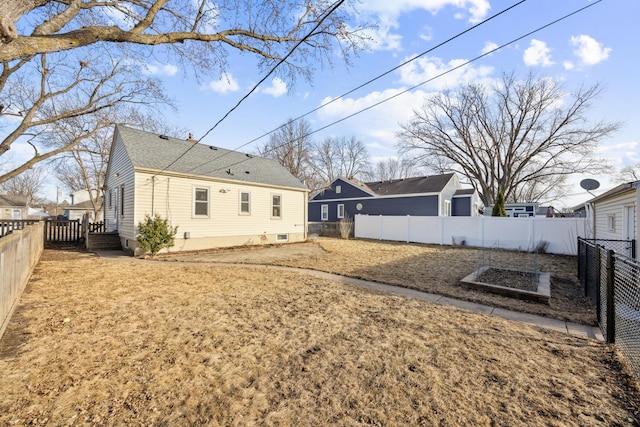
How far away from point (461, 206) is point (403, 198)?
5337 mm

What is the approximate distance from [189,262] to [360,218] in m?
12.1

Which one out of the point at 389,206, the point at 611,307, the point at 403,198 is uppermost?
the point at 403,198

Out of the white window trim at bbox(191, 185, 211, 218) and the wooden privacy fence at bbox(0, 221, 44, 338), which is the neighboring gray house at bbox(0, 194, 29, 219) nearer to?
the white window trim at bbox(191, 185, 211, 218)

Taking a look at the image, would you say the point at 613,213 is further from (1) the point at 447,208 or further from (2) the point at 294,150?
(2) the point at 294,150

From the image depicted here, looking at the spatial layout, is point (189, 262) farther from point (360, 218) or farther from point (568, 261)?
point (568, 261)

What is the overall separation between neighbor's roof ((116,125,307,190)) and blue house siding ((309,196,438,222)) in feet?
30.7

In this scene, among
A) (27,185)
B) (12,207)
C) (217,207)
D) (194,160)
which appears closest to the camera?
(217,207)

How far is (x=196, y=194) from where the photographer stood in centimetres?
1201

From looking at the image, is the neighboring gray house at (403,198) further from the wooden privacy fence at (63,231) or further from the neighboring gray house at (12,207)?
the neighboring gray house at (12,207)

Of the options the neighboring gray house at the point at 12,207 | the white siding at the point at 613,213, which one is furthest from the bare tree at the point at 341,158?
the neighboring gray house at the point at 12,207

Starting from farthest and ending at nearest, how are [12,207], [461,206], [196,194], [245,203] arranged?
[12,207]
[461,206]
[245,203]
[196,194]

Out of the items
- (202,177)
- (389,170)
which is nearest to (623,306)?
(202,177)

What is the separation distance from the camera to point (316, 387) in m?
2.57

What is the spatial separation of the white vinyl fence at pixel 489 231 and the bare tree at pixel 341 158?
2020cm
